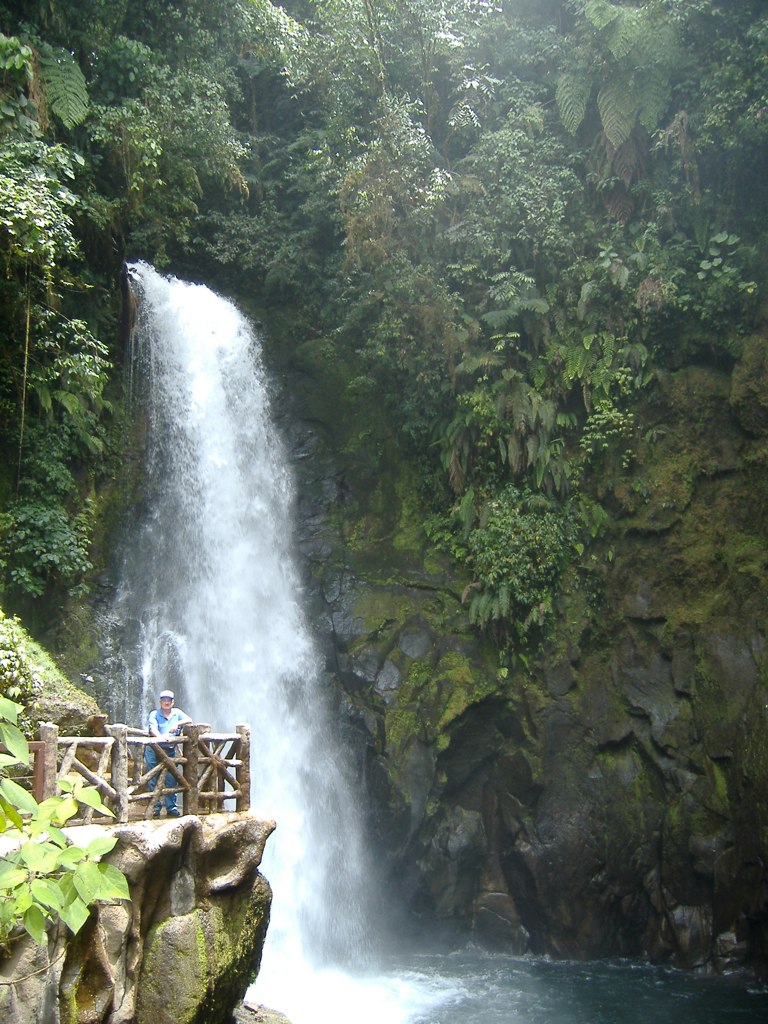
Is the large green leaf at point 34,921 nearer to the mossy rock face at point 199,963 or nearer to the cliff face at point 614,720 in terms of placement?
the mossy rock face at point 199,963

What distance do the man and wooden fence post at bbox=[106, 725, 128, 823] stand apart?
0.55 m

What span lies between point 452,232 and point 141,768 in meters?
11.3

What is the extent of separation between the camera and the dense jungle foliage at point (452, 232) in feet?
45.3

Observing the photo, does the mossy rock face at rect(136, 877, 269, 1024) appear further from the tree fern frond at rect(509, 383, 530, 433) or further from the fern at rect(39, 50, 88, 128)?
the fern at rect(39, 50, 88, 128)

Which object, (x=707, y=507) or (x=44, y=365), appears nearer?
(x=44, y=365)

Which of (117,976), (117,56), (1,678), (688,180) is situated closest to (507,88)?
(688,180)

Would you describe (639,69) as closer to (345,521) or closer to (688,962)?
(345,521)

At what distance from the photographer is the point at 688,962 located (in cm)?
1260

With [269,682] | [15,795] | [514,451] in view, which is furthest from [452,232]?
[15,795]

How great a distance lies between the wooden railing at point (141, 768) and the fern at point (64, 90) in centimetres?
934

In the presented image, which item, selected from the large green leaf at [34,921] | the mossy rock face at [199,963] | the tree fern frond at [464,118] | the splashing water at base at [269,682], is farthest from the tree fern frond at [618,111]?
the large green leaf at [34,921]

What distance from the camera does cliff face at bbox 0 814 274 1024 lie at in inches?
248

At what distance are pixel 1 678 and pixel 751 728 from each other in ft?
32.1

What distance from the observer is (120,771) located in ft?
25.3
